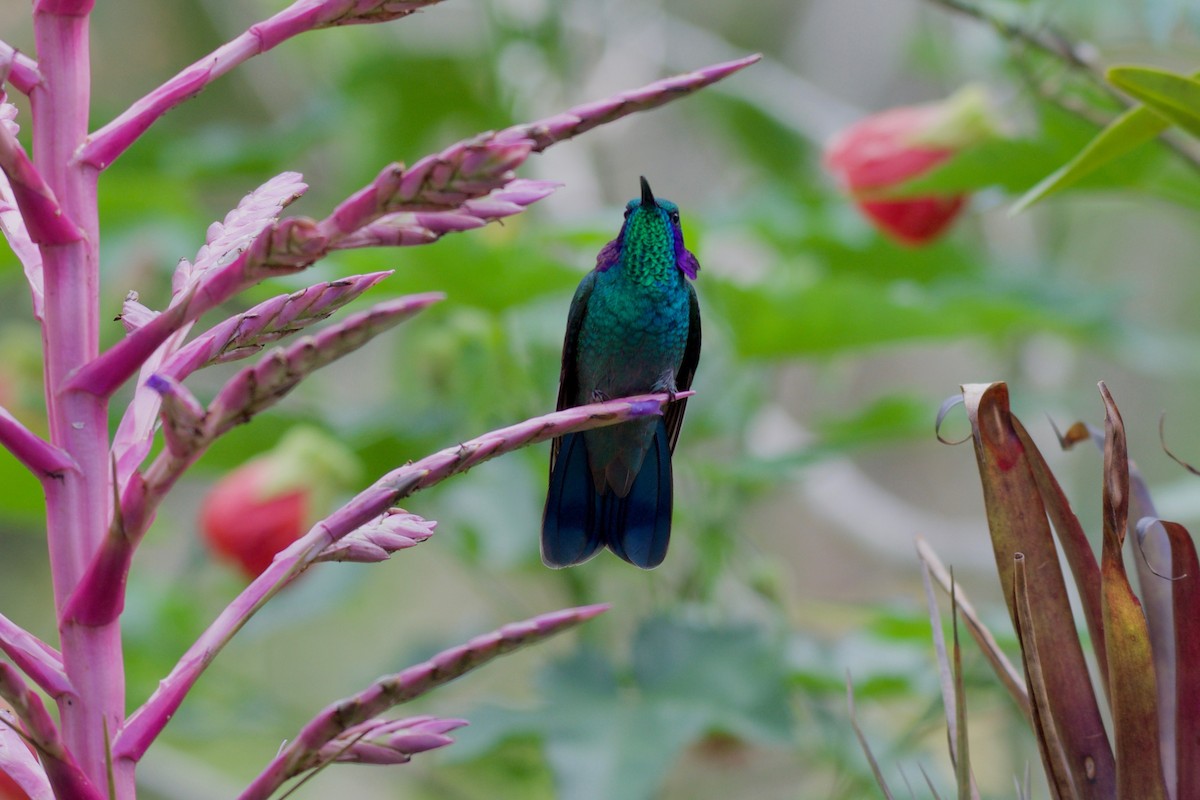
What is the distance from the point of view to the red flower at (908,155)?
103cm

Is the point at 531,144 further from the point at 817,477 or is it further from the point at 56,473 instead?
the point at 817,477

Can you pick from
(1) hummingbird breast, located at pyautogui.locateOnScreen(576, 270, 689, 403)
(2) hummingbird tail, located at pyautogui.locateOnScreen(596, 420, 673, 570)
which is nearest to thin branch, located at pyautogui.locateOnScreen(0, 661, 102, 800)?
(2) hummingbird tail, located at pyautogui.locateOnScreen(596, 420, 673, 570)

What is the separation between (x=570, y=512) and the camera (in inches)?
19.8

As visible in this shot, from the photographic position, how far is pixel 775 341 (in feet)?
3.44

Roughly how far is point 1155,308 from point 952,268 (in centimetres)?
223

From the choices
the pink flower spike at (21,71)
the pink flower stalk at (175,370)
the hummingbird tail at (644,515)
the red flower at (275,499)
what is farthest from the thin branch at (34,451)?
the red flower at (275,499)

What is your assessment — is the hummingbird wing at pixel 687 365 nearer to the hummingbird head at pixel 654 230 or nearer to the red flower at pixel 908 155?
the hummingbird head at pixel 654 230

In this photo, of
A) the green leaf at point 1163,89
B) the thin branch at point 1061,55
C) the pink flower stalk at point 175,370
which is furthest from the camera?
the thin branch at point 1061,55

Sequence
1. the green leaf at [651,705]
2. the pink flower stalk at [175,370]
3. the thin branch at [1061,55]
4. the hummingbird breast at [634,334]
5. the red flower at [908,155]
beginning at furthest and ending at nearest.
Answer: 1. the red flower at [908,155]
2. the green leaf at [651,705]
3. the thin branch at [1061,55]
4. the hummingbird breast at [634,334]
5. the pink flower stalk at [175,370]

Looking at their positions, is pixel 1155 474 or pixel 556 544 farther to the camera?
pixel 1155 474

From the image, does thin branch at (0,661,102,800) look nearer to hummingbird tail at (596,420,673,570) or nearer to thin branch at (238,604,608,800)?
thin branch at (238,604,608,800)

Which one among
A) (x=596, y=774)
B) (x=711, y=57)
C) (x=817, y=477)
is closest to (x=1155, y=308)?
(x=711, y=57)

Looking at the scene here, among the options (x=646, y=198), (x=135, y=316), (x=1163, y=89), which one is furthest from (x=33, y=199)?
(x=1163, y=89)

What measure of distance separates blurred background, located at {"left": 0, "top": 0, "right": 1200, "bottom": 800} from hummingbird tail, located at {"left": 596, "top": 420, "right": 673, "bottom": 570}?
0.47 ft
